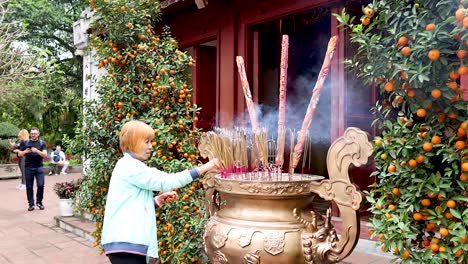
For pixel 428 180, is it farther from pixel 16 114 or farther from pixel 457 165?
pixel 16 114

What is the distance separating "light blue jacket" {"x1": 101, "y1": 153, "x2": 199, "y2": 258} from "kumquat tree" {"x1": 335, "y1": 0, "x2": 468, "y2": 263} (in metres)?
1.10

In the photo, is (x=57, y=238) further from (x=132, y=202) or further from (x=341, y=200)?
(x=341, y=200)

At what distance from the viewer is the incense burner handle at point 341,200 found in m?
2.07

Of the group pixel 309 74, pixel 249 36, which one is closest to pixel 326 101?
pixel 309 74

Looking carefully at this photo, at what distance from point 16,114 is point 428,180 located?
24474 mm

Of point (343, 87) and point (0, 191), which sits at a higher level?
point (343, 87)

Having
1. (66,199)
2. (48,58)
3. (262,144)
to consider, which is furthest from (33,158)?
(48,58)

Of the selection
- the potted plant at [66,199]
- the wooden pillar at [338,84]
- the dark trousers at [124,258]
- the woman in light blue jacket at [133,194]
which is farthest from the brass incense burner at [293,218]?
the potted plant at [66,199]

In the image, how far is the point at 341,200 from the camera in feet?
6.98

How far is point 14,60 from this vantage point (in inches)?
483

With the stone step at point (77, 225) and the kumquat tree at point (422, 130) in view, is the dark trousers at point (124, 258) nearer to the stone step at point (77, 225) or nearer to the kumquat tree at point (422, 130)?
the kumquat tree at point (422, 130)

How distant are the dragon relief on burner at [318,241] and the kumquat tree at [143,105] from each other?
138 cm

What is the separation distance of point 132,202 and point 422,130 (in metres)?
1.58

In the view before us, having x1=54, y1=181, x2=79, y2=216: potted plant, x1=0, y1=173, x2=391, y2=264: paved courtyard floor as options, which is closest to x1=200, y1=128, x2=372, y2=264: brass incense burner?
x1=0, y1=173, x2=391, y2=264: paved courtyard floor
